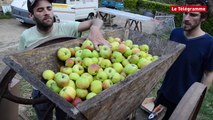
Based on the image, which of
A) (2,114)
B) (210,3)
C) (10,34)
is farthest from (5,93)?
(10,34)

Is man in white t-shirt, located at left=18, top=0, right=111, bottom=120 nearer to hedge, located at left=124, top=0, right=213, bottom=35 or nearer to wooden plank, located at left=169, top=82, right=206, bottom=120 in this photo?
wooden plank, located at left=169, top=82, right=206, bottom=120

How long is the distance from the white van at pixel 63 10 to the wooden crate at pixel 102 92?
8.77m

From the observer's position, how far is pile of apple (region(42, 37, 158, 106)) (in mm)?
1678

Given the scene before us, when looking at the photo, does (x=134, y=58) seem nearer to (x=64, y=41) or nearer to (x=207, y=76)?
(x=64, y=41)

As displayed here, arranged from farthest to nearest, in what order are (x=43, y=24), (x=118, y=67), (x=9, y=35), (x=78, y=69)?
1. (x=9, y=35)
2. (x=43, y=24)
3. (x=118, y=67)
4. (x=78, y=69)

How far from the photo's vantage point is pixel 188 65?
104 inches

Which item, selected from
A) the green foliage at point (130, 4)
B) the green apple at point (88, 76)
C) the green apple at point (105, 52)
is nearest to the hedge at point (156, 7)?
the green foliage at point (130, 4)

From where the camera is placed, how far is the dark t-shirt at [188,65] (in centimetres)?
254

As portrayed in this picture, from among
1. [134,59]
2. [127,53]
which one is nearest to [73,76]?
[134,59]

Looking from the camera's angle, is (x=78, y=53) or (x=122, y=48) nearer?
(x=78, y=53)

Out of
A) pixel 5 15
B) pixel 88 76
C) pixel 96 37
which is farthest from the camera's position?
pixel 5 15

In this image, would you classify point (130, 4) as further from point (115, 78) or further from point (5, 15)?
point (115, 78)

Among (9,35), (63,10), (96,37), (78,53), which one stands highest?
(96,37)

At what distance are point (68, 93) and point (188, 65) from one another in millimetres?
1507
